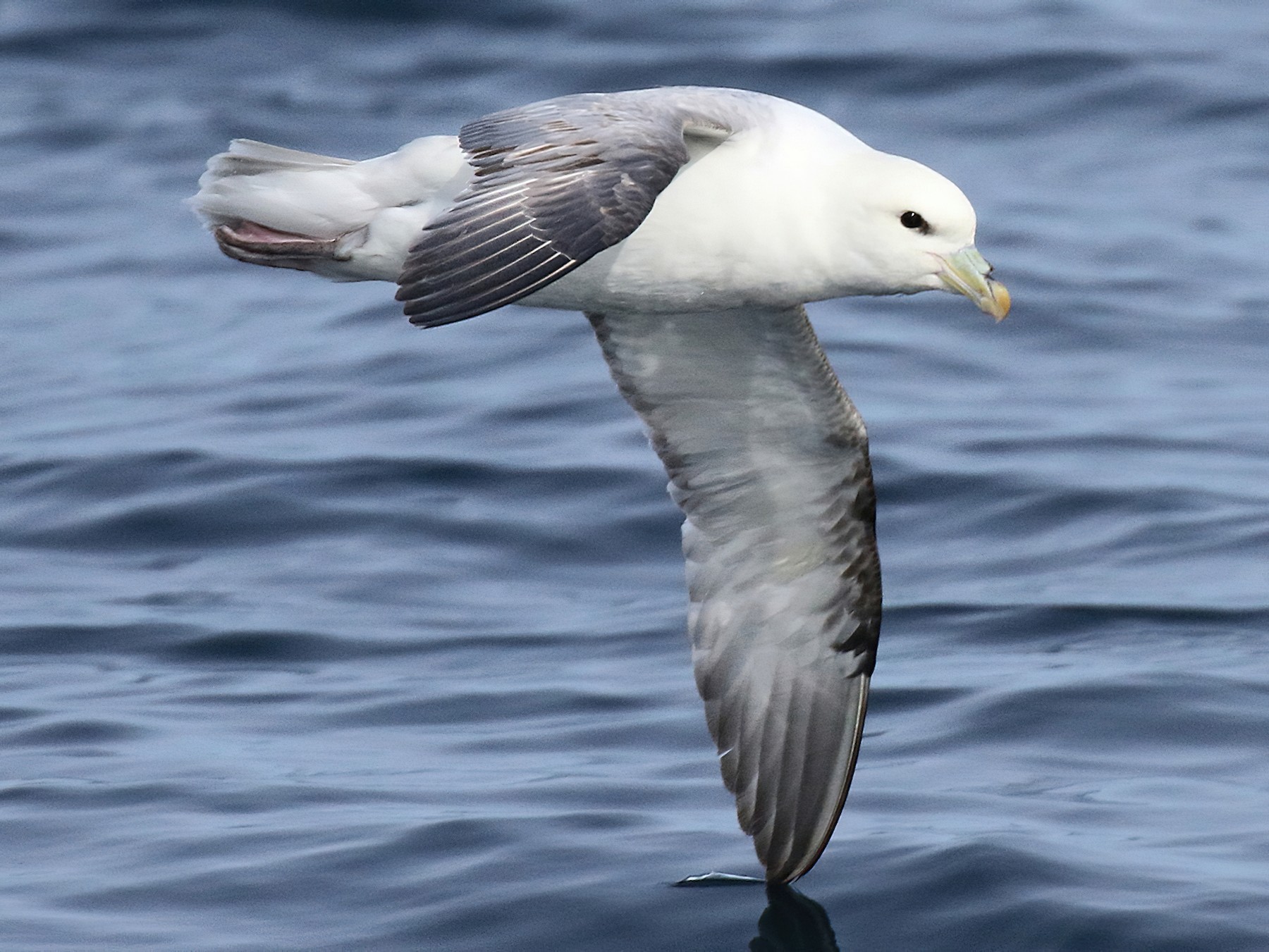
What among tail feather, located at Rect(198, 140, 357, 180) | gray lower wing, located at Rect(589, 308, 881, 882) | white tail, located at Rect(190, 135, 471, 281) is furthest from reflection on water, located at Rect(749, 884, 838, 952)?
tail feather, located at Rect(198, 140, 357, 180)

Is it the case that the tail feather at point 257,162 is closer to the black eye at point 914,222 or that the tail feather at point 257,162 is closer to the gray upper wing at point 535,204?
the gray upper wing at point 535,204

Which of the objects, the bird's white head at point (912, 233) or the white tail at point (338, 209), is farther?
the white tail at point (338, 209)

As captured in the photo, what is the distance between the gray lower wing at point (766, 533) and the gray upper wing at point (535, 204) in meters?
1.63

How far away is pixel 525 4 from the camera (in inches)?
727

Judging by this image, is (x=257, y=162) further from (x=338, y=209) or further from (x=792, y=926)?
(x=792, y=926)

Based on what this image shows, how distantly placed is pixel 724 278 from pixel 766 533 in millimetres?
1828

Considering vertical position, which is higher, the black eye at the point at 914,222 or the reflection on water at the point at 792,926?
the black eye at the point at 914,222

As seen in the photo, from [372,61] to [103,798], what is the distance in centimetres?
1090

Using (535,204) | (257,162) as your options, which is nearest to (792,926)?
(535,204)

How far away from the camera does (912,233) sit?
6.81 metres

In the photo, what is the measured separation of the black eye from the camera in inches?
268

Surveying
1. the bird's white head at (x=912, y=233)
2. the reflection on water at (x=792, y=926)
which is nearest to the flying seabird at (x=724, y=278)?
the bird's white head at (x=912, y=233)

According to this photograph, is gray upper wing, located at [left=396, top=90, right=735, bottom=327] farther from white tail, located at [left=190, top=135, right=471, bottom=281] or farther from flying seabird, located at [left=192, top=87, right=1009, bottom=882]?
white tail, located at [left=190, top=135, right=471, bottom=281]

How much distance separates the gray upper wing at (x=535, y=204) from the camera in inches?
232
